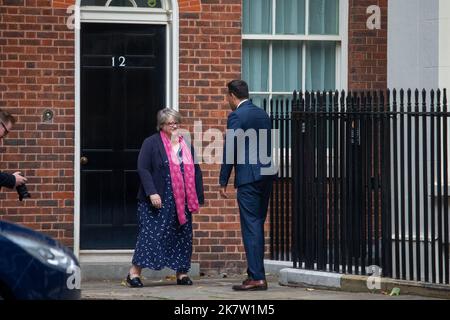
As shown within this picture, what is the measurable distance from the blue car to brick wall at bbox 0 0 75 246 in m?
5.48

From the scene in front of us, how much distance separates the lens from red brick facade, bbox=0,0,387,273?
1416 centimetres

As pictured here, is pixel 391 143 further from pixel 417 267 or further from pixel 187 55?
pixel 187 55

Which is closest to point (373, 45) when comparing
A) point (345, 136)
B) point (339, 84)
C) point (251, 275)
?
point (339, 84)

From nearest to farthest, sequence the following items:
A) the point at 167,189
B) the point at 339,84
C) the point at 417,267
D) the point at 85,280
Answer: the point at 417,267 → the point at 167,189 → the point at 85,280 → the point at 339,84

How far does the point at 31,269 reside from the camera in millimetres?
8438

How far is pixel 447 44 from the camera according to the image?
13250mm

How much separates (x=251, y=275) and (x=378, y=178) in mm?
1596

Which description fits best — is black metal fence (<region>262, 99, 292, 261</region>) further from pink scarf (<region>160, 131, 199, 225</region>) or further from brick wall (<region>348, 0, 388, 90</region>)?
pink scarf (<region>160, 131, 199, 225</region>)

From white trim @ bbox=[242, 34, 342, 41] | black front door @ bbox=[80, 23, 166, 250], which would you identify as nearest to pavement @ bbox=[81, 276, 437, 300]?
black front door @ bbox=[80, 23, 166, 250]

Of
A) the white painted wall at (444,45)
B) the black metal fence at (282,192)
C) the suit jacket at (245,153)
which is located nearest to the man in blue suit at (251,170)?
the suit jacket at (245,153)

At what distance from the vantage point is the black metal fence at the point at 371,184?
11.8 m

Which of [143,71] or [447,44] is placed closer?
[447,44]

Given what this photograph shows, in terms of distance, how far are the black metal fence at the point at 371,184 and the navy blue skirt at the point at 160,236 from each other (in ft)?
4.01

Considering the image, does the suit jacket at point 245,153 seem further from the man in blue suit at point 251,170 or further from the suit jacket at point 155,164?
the suit jacket at point 155,164
